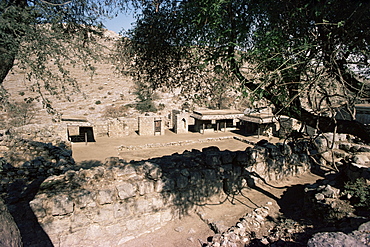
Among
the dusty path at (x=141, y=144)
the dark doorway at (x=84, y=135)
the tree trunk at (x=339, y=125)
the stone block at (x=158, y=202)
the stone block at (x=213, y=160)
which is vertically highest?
the tree trunk at (x=339, y=125)

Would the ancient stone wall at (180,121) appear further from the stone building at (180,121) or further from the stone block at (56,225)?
the stone block at (56,225)

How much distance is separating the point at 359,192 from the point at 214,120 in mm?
16908

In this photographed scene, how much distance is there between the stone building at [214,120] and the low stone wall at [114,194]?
13.7 meters

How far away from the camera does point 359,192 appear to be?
5.20 metres

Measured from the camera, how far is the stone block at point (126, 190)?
482cm

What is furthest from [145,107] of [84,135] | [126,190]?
[126,190]

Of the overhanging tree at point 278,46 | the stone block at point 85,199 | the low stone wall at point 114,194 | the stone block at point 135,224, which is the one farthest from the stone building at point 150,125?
the stone block at point 85,199

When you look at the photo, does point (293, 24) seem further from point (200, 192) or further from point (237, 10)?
point (200, 192)

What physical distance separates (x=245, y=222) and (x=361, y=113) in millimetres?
16048

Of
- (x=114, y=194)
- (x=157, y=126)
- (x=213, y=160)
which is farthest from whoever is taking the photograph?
(x=157, y=126)

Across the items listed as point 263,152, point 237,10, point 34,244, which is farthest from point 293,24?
point 34,244

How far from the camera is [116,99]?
33.9m

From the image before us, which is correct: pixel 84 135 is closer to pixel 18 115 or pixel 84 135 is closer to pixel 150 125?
pixel 150 125

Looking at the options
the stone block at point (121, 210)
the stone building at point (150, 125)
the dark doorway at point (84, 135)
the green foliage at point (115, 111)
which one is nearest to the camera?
the stone block at point (121, 210)
